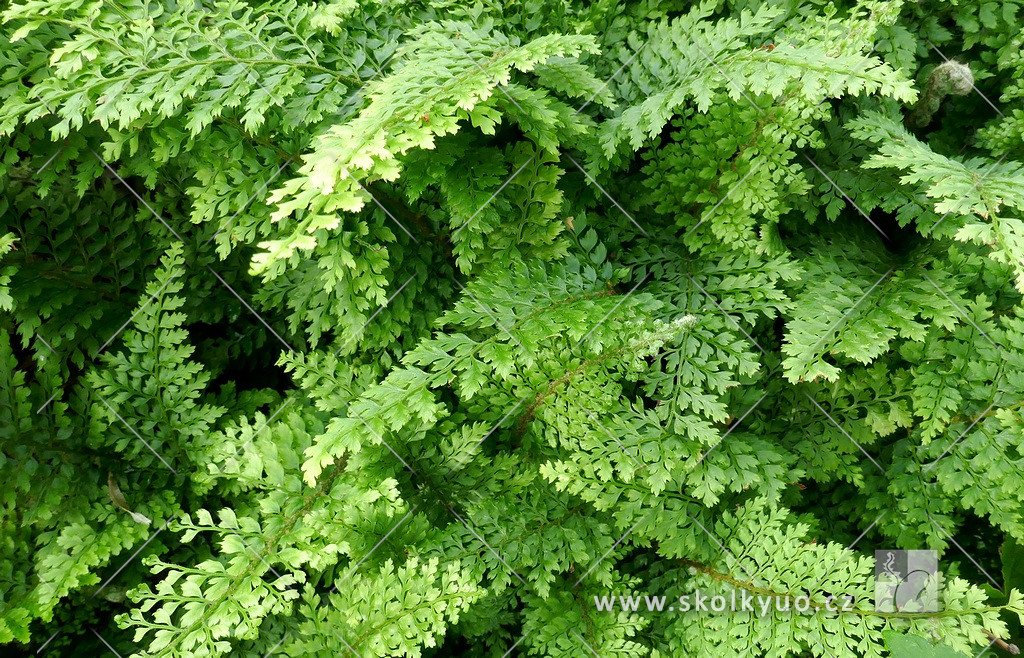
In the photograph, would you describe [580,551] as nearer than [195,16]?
No

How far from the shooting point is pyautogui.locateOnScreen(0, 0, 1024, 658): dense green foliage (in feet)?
6.26

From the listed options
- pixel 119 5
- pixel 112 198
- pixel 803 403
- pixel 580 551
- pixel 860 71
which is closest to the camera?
pixel 860 71

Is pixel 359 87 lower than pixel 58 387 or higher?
higher

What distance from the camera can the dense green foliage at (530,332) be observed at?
191 cm

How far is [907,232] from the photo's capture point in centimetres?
252

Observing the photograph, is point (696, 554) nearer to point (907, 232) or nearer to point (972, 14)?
point (907, 232)

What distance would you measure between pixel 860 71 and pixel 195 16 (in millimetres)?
1929

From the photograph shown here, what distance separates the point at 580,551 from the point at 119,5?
7.47ft

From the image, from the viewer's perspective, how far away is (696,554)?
225cm

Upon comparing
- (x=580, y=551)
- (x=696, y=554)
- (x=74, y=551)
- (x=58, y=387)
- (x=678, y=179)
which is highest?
(x=678, y=179)

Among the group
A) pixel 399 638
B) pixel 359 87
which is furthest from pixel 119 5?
pixel 399 638

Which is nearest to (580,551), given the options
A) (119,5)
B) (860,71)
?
(860,71)

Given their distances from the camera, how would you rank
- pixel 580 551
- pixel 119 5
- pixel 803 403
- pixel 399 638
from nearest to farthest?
pixel 399 638 → pixel 119 5 → pixel 580 551 → pixel 803 403

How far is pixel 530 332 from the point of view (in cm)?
201
